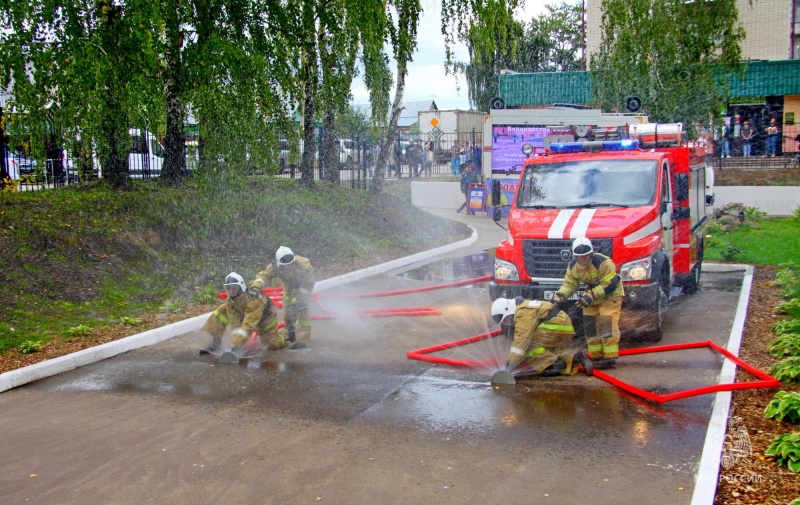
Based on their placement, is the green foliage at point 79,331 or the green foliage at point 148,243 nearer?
the green foliage at point 79,331

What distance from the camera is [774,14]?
113 feet

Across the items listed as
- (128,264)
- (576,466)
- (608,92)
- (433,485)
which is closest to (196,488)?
(433,485)

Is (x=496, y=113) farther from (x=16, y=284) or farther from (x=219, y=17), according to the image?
(x=16, y=284)

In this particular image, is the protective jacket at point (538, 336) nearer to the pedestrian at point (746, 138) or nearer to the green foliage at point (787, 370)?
the green foliage at point (787, 370)

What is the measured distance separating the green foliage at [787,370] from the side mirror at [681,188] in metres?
3.57

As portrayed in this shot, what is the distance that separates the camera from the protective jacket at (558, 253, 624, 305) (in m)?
8.29

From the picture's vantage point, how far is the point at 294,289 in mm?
9312

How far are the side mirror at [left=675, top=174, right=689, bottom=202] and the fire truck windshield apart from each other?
2.17ft

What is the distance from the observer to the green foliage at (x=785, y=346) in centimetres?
816

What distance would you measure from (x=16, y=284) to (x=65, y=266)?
102cm

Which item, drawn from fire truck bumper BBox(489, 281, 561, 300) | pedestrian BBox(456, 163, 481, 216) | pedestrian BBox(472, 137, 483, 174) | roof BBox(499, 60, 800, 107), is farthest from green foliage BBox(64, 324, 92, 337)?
roof BBox(499, 60, 800, 107)

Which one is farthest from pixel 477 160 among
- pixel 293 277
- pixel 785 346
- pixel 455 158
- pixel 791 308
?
pixel 785 346

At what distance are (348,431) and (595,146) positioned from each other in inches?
259

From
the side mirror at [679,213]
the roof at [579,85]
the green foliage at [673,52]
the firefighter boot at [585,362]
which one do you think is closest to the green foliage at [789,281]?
the side mirror at [679,213]
